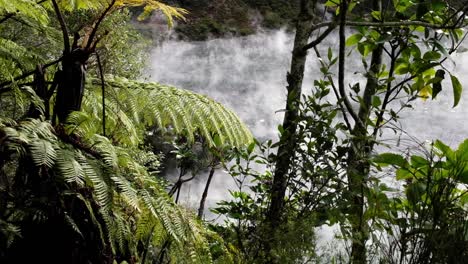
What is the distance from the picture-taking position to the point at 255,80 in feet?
22.4

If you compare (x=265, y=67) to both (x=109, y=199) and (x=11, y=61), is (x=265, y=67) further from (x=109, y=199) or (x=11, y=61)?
(x=109, y=199)

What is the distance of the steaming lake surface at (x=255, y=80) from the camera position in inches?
225

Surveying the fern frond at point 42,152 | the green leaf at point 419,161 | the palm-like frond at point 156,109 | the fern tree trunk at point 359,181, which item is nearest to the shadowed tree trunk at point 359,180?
the fern tree trunk at point 359,181

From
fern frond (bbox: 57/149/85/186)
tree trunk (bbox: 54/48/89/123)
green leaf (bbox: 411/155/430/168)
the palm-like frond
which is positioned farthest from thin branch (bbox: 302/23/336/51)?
fern frond (bbox: 57/149/85/186)

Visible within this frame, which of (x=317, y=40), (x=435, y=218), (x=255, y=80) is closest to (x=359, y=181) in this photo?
(x=435, y=218)

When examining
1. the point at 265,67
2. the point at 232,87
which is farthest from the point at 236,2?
the point at 232,87

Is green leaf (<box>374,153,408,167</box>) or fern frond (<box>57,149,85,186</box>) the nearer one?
fern frond (<box>57,149,85,186</box>)

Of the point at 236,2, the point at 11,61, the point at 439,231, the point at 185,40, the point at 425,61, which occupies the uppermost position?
the point at 236,2

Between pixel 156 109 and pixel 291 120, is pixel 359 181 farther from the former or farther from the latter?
pixel 156 109

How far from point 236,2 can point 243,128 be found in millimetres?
7356

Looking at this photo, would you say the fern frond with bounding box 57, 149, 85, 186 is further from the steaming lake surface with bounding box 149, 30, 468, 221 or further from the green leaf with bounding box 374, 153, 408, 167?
the steaming lake surface with bounding box 149, 30, 468, 221

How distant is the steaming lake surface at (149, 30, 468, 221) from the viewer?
5707 mm

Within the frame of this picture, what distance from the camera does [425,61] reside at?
1683mm

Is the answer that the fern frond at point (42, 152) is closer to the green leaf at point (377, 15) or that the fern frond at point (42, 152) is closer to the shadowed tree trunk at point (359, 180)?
the shadowed tree trunk at point (359, 180)
